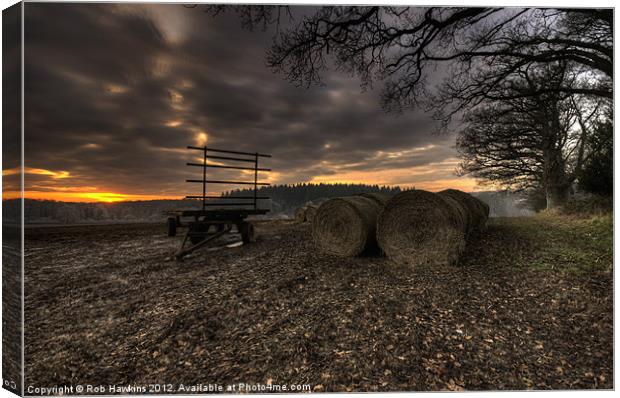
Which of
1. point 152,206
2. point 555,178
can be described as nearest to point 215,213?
point 152,206

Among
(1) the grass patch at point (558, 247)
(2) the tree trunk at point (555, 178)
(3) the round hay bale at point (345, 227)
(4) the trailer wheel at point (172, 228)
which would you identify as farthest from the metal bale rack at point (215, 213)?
(2) the tree trunk at point (555, 178)

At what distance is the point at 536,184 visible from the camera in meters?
13.7

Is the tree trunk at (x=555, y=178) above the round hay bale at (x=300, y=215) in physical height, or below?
above

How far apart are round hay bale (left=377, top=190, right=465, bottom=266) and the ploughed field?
16.1 inches

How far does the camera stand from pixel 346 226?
6.80 m

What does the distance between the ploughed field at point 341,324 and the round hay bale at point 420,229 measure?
0.41 m

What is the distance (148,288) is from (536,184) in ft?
55.1

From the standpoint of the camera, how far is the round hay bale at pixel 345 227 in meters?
6.61

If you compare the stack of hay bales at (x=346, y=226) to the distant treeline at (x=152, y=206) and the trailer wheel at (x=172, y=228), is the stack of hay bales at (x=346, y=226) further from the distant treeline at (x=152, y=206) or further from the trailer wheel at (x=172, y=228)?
the trailer wheel at (x=172, y=228)

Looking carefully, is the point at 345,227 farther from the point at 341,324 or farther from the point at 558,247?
the point at 558,247

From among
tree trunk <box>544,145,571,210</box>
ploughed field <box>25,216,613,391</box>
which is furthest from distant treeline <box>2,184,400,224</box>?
tree trunk <box>544,145,571,210</box>

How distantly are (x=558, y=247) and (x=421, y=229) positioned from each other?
3.25 metres

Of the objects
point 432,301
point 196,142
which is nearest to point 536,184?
point 432,301

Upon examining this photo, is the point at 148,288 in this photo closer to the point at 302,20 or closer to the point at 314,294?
the point at 314,294
